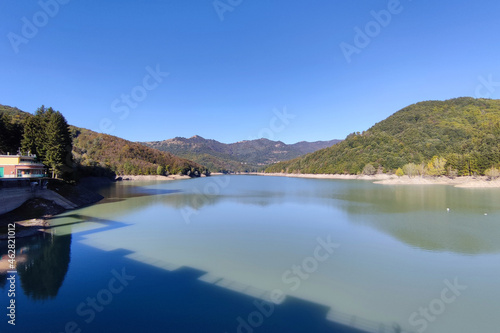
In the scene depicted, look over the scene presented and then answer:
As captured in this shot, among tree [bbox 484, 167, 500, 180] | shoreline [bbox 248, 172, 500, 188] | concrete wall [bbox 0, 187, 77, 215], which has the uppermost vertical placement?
tree [bbox 484, 167, 500, 180]

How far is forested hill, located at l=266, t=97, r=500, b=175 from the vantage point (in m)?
59.5

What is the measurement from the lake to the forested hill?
51.9m

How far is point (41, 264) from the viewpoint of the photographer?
1089cm

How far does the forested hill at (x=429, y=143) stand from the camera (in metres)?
59.5

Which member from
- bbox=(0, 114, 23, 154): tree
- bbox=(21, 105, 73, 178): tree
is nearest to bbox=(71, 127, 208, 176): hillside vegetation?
bbox=(0, 114, 23, 154): tree

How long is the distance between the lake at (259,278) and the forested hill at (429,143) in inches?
2044

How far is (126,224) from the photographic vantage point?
18.8m

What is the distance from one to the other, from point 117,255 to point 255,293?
7.29 m

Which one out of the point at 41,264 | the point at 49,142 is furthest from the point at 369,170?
the point at 41,264

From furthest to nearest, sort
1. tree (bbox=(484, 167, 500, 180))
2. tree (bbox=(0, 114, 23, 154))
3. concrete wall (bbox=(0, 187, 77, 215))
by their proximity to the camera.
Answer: tree (bbox=(484, 167, 500, 180))
tree (bbox=(0, 114, 23, 154))
concrete wall (bbox=(0, 187, 77, 215))

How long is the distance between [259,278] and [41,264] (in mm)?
9082

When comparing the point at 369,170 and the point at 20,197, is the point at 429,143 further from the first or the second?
the point at 20,197

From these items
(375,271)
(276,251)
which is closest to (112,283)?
(276,251)

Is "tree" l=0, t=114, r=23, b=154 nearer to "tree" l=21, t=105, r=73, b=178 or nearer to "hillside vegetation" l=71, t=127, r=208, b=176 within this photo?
"tree" l=21, t=105, r=73, b=178
